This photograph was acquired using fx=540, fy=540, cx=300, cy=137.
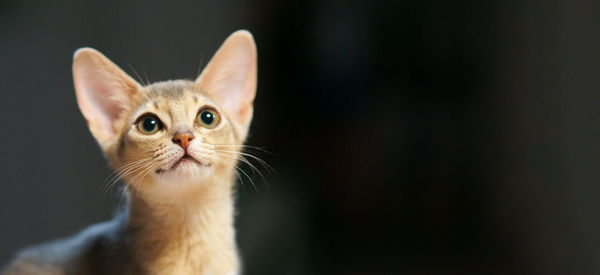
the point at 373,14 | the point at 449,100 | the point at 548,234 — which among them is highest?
the point at 373,14

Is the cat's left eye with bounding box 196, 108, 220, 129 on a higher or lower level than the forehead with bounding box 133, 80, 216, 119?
lower

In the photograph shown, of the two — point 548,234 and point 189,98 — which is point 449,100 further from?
point 189,98

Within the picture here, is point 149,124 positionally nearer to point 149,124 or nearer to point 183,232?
point 149,124

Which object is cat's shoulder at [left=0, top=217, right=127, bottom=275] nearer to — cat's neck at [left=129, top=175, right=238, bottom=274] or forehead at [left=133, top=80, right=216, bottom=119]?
cat's neck at [left=129, top=175, right=238, bottom=274]

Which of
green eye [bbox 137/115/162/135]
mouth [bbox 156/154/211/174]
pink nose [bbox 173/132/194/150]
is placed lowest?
mouth [bbox 156/154/211/174]

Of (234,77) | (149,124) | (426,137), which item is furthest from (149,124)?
(426,137)

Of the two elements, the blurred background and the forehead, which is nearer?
the forehead

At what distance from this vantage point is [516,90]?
1577 mm

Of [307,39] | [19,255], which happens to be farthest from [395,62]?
[19,255]

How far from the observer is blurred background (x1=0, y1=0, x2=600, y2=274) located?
1424mm

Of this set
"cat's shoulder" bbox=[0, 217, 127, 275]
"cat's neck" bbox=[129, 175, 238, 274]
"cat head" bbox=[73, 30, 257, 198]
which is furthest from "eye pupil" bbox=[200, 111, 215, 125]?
"cat's shoulder" bbox=[0, 217, 127, 275]

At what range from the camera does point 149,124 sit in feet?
2.81

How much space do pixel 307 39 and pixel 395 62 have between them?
26 centimetres

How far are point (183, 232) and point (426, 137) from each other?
34.3 inches
